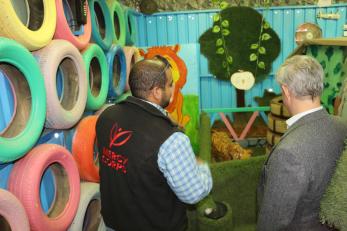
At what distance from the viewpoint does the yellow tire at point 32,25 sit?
1330mm

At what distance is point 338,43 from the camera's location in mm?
2508

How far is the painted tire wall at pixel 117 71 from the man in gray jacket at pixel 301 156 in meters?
1.67

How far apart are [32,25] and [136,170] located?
38.5 inches

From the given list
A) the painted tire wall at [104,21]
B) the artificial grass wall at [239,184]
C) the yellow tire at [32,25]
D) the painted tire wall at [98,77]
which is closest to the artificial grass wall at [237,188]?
the artificial grass wall at [239,184]

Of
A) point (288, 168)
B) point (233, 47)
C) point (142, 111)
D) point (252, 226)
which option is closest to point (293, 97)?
point (288, 168)

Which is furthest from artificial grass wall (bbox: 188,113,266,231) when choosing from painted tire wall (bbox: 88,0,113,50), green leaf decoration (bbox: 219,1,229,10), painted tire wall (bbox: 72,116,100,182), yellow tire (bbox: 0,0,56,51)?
green leaf decoration (bbox: 219,1,229,10)

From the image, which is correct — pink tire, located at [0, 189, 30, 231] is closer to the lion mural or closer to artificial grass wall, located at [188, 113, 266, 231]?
artificial grass wall, located at [188, 113, 266, 231]

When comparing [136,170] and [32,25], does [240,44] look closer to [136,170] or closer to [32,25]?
[32,25]

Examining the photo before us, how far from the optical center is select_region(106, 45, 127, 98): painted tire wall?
283 cm

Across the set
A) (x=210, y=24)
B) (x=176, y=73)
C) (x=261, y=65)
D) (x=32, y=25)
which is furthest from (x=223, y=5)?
(x=32, y=25)

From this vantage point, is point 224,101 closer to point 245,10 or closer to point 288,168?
point 245,10

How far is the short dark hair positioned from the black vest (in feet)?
0.24

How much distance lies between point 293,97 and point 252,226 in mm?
1632

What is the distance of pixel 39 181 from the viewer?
58.8 inches
